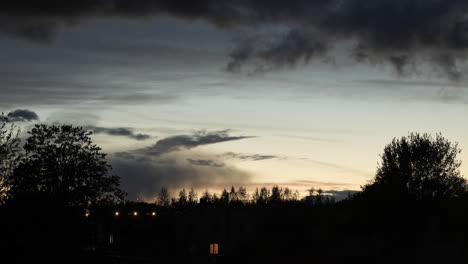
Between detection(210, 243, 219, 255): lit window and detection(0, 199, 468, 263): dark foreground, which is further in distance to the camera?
detection(210, 243, 219, 255): lit window

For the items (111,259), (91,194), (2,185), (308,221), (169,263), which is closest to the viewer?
(2,185)

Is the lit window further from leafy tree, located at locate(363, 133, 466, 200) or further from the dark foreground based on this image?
leafy tree, located at locate(363, 133, 466, 200)

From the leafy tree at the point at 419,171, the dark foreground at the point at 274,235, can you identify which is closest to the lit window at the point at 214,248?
the dark foreground at the point at 274,235

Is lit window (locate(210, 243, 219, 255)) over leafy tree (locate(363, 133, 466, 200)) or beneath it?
beneath

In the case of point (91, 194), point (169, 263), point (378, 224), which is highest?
point (91, 194)

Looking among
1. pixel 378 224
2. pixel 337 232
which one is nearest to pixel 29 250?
pixel 337 232

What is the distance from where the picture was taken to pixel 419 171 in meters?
73.0

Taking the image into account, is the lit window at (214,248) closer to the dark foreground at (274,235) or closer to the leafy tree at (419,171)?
the dark foreground at (274,235)

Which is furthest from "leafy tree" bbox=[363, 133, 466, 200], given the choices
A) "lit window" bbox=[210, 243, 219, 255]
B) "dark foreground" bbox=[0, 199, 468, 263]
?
"lit window" bbox=[210, 243, 219, 255]

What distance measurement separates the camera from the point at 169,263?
64375 mm

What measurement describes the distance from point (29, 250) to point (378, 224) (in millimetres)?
38442

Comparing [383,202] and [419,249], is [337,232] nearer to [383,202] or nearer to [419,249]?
[383,202]

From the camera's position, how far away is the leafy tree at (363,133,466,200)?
70500 millimetres

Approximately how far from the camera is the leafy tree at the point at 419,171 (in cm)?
7050
